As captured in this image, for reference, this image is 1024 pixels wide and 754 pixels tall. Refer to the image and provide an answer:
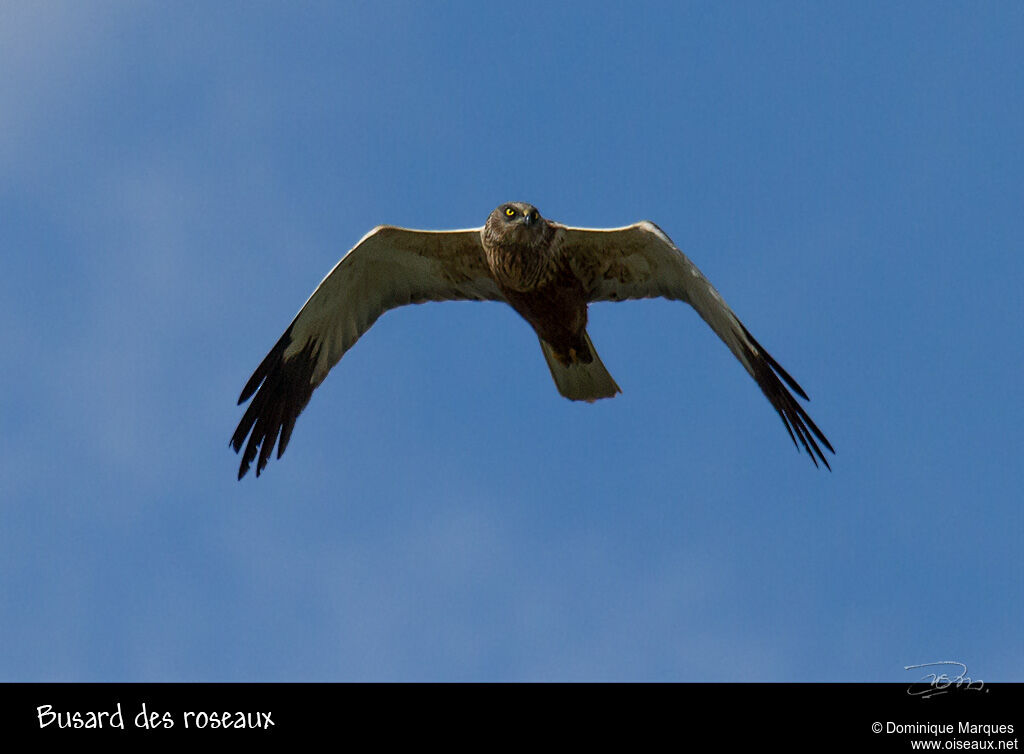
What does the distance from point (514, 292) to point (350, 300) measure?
1.65m

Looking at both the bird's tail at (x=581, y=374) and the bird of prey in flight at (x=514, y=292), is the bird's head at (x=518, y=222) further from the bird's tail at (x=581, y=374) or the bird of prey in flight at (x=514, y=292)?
the bird's tail at (x=581, y=374)

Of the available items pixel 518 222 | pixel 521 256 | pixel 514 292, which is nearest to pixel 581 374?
pixel 514 292

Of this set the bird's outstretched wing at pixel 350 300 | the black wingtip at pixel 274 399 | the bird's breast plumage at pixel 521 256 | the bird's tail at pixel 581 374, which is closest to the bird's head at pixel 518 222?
the bird's breast plumage at pixel 521 256

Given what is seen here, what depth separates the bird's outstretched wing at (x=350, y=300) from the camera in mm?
9914

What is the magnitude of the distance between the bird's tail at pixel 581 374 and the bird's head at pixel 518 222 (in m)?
1.26

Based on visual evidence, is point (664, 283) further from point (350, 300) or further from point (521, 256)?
point (350, 300)

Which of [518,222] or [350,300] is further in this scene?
[350,300]

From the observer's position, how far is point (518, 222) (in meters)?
9.19

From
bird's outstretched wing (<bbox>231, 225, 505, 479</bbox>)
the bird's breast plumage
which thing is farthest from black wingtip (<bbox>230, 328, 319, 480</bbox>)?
the bird's breast plumage
